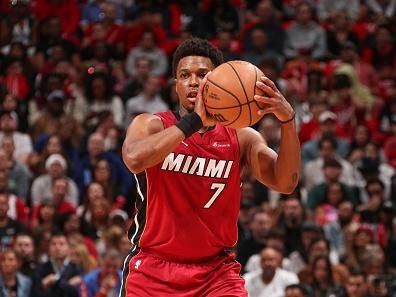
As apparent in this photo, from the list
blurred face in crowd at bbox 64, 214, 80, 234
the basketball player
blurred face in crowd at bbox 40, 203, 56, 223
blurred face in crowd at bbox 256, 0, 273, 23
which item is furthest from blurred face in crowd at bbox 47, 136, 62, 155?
the basketball player

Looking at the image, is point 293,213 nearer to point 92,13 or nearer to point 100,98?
point 100,98

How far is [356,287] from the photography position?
36.2 feet

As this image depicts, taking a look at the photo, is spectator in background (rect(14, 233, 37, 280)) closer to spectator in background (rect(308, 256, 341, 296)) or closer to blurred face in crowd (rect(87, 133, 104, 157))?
blurred face in crowd (rect(87, 133, 104, 157))

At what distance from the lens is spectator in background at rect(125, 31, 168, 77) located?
17.0 metres

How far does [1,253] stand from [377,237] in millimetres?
4830

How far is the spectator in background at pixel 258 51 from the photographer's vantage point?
17031mm

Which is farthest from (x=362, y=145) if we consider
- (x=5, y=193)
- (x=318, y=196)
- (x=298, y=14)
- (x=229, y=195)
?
(x=229, y=195)

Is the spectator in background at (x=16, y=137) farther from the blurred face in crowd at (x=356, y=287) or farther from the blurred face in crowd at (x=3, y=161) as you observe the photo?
the blurred face in crowd at (x=356, y=287)

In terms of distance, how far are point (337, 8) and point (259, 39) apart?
297 centimetres

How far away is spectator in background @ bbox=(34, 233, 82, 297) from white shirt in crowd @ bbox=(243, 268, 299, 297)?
1904 millimetres

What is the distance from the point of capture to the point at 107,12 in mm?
17656

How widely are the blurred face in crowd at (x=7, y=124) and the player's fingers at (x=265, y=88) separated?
29.3 feet

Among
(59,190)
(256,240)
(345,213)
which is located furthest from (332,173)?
(59,190)

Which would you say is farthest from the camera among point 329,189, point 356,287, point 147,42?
point 147,42
